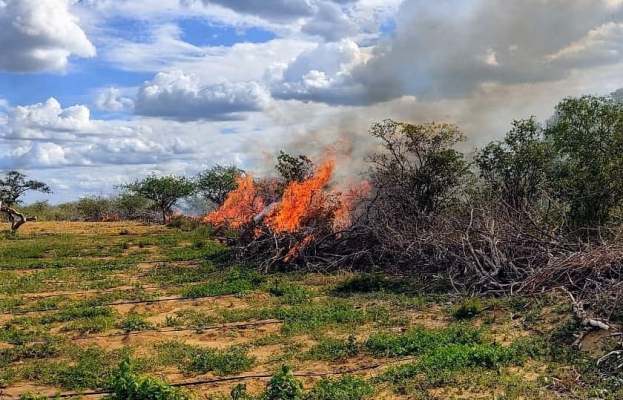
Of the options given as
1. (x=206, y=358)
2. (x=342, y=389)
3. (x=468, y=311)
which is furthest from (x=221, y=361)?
(x=468, y=311)

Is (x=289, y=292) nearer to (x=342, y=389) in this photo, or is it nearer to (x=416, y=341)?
(x=416, y=341)

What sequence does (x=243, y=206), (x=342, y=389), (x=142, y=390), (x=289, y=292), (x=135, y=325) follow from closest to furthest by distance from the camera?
(x=142, y=390)
(x=342, y=389)
(x=135, y=325)
(x=289, y=292)
(x=243, y=206)

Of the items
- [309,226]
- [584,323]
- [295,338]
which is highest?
[309,226]

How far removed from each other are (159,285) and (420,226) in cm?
713

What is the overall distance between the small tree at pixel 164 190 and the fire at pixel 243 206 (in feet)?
71.6

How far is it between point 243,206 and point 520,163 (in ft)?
30.6

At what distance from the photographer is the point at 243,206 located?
20469 millimetres

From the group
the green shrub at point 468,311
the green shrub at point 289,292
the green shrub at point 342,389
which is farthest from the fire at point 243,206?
the green shrub at point 342,389

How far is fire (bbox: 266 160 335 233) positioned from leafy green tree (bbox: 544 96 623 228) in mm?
6799

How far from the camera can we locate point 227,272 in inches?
650

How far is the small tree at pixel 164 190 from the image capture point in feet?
143

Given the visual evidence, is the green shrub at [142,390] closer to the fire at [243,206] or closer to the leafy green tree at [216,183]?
the fire at [243,206]

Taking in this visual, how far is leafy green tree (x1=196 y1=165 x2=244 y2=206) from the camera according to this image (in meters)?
42.2

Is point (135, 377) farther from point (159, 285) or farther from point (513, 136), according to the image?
point (513, 136)
